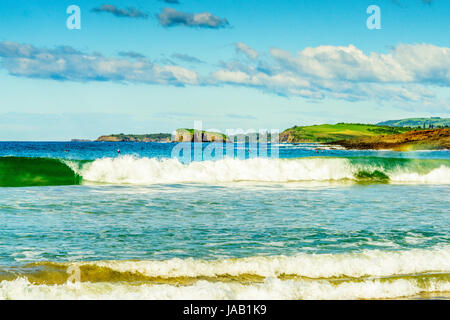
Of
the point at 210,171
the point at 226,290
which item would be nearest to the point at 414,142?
the point at 210,171

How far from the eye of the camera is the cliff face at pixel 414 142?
355ft

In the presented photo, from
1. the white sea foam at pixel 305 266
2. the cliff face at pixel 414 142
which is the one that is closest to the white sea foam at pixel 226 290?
the white sea foam at pixel 305 266

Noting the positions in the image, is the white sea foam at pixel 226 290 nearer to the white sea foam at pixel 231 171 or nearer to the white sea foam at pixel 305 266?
the white sea foam at pixel 305 266

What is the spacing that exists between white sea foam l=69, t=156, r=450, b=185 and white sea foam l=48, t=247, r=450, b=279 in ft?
55.0

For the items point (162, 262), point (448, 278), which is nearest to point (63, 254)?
point (162, 262)

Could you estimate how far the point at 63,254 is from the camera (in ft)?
28.7

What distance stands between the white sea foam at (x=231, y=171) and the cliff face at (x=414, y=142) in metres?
83.3

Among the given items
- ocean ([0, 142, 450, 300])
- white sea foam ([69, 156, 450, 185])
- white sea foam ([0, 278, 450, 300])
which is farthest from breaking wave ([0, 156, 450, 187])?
white sea foam ([0, 278, 450, 300])

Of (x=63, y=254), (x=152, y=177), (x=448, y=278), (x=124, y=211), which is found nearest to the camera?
(x=448, y=278)

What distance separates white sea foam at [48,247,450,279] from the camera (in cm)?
798

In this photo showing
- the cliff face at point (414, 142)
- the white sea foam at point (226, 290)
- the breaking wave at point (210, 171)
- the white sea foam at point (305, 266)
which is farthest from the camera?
the cliff face at point (414, 142)

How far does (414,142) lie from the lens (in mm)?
115500
